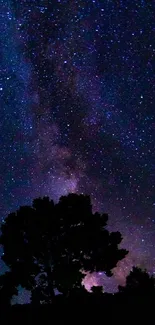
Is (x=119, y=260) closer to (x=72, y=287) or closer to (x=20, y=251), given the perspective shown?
(x=72, y=287)

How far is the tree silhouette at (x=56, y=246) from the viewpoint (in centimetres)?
2548

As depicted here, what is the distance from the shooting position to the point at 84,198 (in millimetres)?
28688

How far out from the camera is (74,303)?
54.4ft

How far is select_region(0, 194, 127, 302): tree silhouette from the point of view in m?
25.5

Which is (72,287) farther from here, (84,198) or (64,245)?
(84,198)

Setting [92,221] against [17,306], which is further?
[92,221]

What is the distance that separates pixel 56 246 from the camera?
85.2 feet

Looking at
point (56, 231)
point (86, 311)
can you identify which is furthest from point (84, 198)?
point (86, 311)

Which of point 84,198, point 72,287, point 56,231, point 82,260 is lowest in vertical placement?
point 72,287

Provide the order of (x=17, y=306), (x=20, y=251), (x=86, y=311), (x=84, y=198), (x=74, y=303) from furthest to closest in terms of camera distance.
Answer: (x=84, y=198) < (x=20, y=251) < (x=17, y=306) < (x=74, y=303) < (x=86, y=311)

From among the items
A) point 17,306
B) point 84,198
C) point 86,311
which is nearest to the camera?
point 86,311

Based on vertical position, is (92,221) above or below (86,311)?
above

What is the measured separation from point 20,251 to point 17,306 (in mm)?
8325

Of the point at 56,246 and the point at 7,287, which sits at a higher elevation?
the point at 56,246
